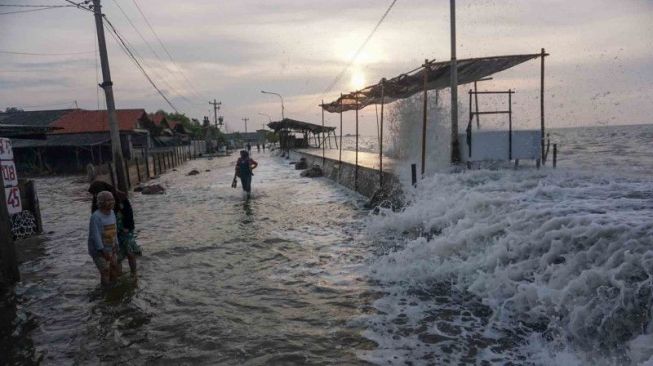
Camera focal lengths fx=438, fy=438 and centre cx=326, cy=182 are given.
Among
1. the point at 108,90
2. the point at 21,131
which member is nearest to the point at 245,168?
the point at 108,90

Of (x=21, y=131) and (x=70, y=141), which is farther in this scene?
(x=70, y=141)

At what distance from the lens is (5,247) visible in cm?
681

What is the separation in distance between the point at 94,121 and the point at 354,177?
29.6 meters

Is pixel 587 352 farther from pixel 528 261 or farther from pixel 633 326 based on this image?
pixel 528 261

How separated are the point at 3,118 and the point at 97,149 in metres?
12.5

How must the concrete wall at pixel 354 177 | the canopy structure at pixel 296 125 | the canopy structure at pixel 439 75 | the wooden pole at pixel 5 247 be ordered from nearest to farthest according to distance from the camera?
the wooden pole at pixel 5 247 → the canopy structure at pixel 439 75 → the concrete wall at pixel 354 177 → the canopy structure at pixel 296 125

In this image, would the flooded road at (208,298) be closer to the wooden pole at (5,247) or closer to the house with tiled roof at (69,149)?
the wooden pole at (5,247)

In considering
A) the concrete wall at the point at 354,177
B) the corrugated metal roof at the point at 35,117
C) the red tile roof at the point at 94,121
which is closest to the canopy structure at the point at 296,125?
the red tile roof at the point at 94,121

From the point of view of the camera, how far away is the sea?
4.39 metres

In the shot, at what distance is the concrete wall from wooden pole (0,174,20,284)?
9.07 meters

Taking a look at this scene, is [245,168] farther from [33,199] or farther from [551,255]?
[551,255]

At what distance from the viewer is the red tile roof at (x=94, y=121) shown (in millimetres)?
36350

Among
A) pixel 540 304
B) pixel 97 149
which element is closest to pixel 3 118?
pixel 97 149

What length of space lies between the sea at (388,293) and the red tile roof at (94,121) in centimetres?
2994
